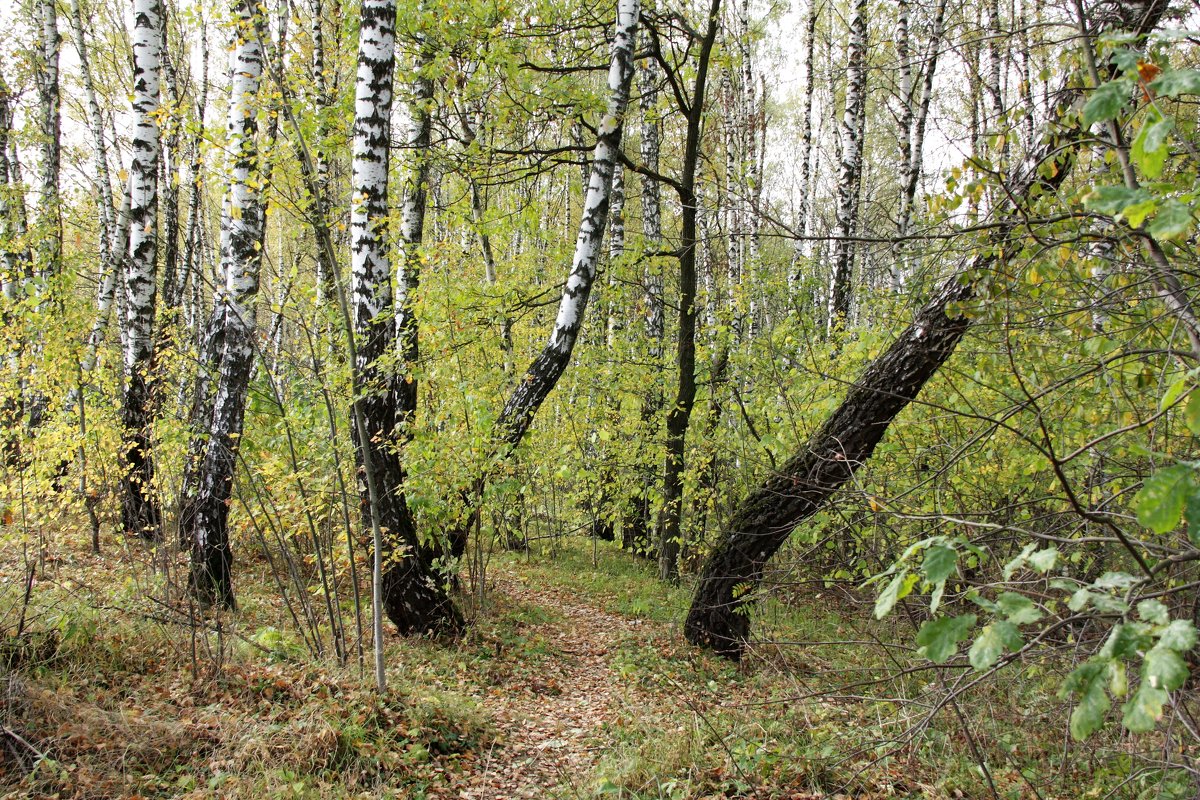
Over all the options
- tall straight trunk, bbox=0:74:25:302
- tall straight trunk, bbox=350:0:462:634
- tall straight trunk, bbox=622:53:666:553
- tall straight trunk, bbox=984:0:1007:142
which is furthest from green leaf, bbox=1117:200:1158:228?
tall straight trunk, bbox=0:74:25:302

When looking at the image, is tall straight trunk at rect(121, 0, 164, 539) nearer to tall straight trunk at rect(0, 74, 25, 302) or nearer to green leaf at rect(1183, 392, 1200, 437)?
tall straight trunk at rect(0, 74, 25, 302)

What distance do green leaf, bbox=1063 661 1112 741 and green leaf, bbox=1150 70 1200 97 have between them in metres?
1.05

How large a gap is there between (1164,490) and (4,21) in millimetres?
16804

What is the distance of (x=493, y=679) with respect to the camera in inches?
214

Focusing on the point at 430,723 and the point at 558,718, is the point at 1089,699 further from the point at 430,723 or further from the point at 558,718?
the point at 558,718

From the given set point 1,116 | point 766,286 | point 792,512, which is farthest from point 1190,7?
point 1,116

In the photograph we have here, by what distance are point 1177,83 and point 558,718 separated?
498 cm

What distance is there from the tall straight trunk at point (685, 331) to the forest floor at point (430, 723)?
112 inches

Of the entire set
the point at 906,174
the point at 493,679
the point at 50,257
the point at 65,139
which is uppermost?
the point at 65,139

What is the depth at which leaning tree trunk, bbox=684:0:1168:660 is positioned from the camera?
2.64 metres

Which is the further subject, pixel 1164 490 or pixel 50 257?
pixel 50 257

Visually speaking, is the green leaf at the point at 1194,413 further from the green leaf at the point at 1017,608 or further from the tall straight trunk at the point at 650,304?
the tall straight trunk at the point at 650,304

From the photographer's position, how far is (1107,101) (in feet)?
4.21

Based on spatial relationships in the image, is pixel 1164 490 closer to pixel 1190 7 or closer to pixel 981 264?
pixel 981 264
